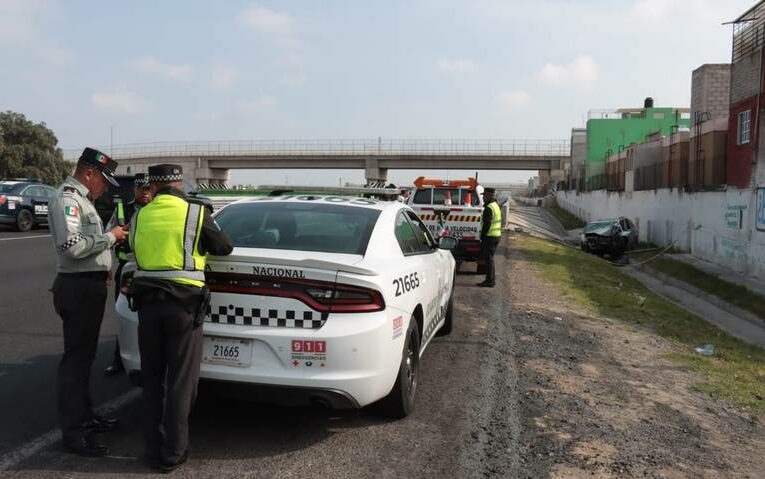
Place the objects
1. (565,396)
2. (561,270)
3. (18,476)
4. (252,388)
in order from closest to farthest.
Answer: (18,476) → (252,388) → (565,396) → (561,270)

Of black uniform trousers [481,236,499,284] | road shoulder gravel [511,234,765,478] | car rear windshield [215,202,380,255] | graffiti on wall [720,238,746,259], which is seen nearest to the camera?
road shoulder gravel [511,234,765,478]

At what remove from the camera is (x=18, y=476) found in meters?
3.67

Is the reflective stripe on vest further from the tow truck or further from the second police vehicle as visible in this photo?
the second police vehicle

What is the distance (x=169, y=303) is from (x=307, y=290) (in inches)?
32.9

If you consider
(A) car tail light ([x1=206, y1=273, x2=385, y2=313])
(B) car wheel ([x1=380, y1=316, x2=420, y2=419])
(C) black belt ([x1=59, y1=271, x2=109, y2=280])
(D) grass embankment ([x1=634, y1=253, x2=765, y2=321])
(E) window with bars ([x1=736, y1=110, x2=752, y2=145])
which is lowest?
(D) grass embankment ([x1=634, y1=253, x2=765, y2=321])

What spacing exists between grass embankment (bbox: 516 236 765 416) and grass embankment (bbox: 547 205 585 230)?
28692 mm

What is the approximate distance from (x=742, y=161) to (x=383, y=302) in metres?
20.9

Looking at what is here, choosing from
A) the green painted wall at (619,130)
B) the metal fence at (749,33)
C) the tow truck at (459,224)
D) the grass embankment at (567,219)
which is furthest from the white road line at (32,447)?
the green painted wall at (619,130)

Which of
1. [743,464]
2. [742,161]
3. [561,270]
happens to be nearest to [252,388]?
[743,464]

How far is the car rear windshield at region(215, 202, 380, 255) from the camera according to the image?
4.65 metres

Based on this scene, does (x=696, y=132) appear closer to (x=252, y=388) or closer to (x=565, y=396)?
(x=565, y=396)

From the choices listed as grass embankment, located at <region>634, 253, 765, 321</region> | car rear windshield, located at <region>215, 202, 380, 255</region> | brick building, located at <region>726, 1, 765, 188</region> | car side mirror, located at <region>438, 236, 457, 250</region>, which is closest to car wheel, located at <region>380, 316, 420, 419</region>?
car rear windshield, located at <region>215, 202, 380, 255</region>

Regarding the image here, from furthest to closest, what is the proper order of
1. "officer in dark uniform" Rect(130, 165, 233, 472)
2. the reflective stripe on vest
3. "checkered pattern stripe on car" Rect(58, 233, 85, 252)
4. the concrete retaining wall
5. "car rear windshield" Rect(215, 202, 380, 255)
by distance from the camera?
the concrete retaining wall → the reflective stripe on vest → "car rear windshield" Rect(215, 202, 380, 255) → "checkered pattern stripe on car" Rect(58, 233, 85, 252) → "officer in dark uniform" Rect(130, 165, 233, 472)

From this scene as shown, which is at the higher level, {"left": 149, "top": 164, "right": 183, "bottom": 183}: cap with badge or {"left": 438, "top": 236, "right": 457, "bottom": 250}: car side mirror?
{"left": 149, "top": 164, "right": 183, "bottom": 183}: cap with badge
